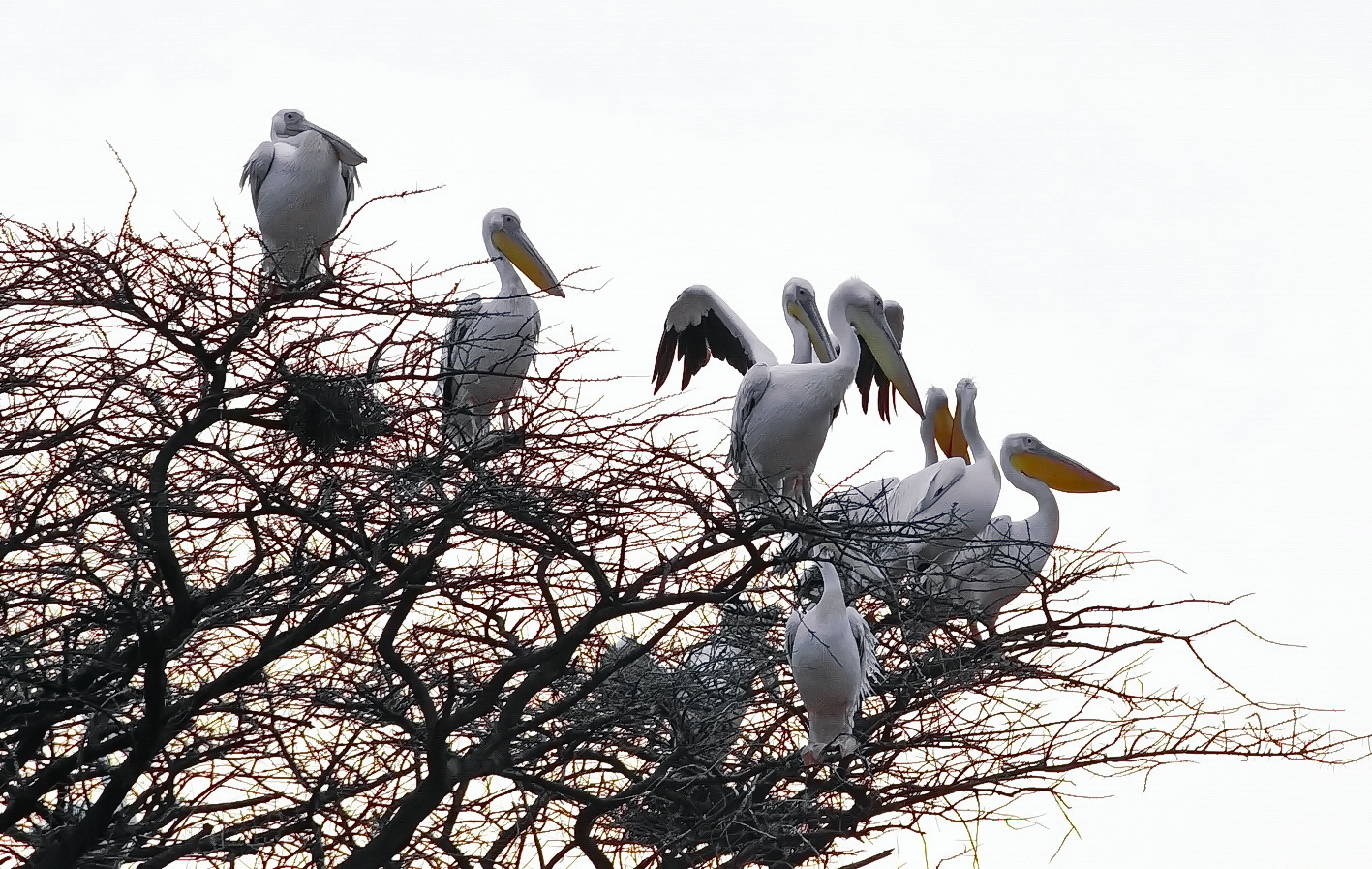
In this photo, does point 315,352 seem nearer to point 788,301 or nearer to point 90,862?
point 90,862

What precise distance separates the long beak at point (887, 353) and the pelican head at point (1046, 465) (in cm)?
164

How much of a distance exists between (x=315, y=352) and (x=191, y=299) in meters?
0.46

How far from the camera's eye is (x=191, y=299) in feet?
18.2

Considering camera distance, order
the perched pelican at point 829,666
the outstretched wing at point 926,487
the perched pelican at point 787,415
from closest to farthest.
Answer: the perched pelican at point 829,666 < the perched pelican at point 787,415 < the outstretched wing at point 926,487

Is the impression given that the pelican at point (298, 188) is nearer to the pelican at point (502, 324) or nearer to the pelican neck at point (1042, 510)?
the pelican at point (502, 324)

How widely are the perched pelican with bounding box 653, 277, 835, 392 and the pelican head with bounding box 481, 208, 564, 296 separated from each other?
0.74m

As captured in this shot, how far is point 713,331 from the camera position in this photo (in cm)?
936

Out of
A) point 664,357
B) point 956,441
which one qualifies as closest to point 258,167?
point 664,357

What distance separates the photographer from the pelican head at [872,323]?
26.9 feet

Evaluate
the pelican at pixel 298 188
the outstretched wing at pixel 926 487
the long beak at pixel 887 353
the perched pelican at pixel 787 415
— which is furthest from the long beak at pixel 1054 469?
the pelican at pixel 298 188

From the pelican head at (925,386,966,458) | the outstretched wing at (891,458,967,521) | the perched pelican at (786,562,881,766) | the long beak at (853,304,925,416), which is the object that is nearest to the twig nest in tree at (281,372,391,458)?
the perched pelican at (786,562,881,766)

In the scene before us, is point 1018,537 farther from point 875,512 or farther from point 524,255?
point 524,255

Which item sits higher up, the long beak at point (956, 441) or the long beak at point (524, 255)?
the long beak at point (956, 441)

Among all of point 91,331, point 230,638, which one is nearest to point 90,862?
point 230,638
